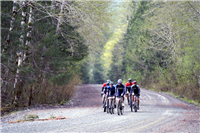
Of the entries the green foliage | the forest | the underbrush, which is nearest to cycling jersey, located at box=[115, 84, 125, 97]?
the forest

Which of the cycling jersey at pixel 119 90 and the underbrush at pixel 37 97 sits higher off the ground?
the cycling jersey at pixel 119 90

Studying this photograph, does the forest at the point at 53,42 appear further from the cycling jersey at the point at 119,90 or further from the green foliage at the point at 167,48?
the cycling jersey at the point at 119,90

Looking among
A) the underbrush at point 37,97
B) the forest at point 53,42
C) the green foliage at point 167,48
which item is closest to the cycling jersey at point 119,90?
the forest at point 53,42

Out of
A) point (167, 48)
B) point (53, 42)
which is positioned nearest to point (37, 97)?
point (53, 42)

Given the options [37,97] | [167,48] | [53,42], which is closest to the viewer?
[53,42]

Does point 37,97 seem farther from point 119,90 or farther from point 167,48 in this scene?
point 167,48

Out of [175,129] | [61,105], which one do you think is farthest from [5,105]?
[175,129]

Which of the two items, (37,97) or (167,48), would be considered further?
(167,48)

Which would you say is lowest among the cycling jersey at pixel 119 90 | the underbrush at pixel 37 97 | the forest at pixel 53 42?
the underbrush at pixel 37 97

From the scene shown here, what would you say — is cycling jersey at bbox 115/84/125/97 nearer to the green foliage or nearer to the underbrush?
the green foliage

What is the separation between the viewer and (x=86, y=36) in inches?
826

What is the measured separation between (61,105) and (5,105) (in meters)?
4.20

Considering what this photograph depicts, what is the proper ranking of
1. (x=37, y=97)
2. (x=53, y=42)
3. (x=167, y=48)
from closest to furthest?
(x=53, y=42)
(x=37, y=97)
(x=167, y=48)

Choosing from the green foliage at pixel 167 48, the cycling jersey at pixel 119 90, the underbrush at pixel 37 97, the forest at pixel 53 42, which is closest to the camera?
the cycling jersey at pixel 119 90
